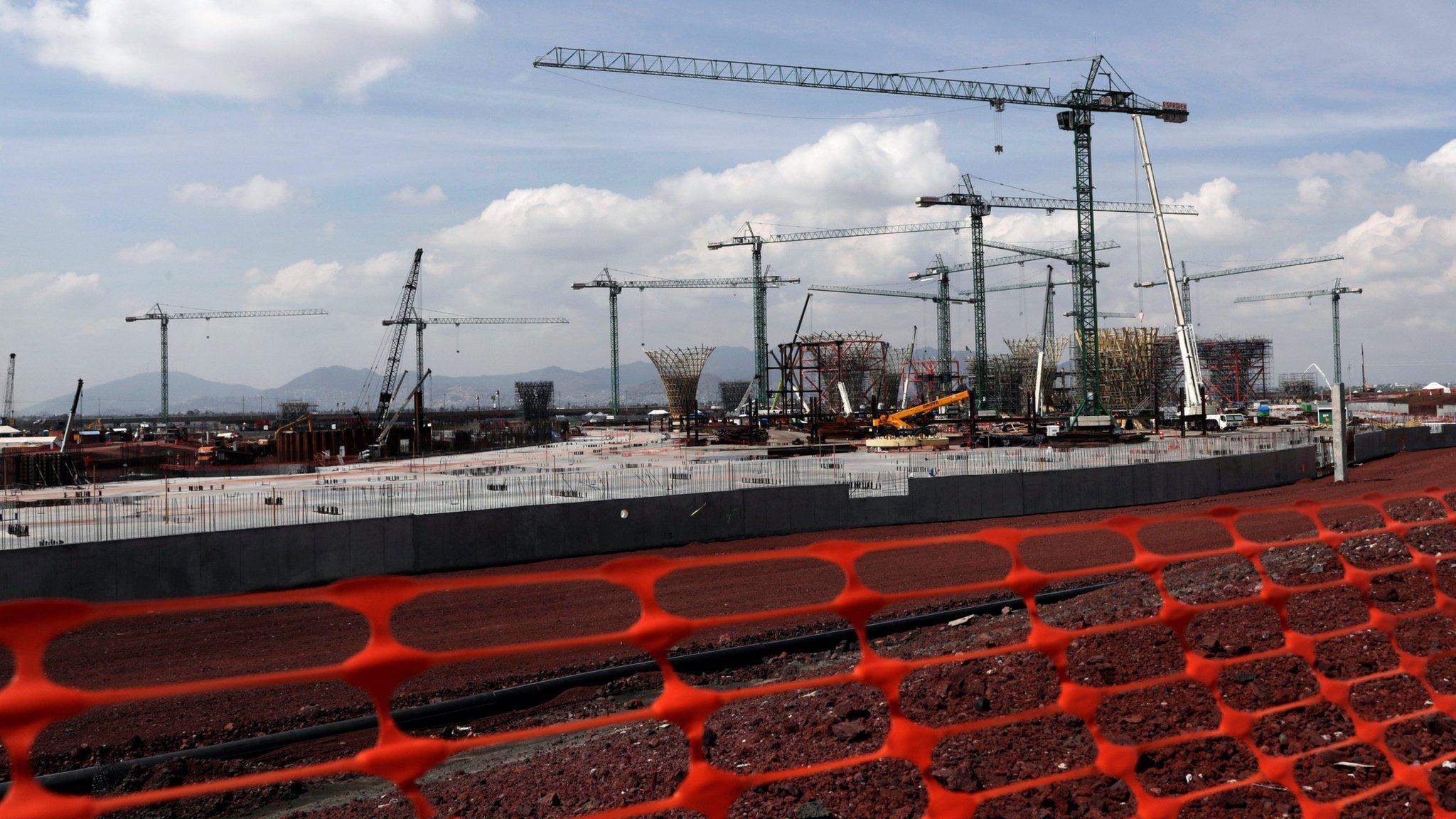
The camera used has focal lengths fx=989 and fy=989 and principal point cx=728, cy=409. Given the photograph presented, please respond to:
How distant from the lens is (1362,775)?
6.09 metres

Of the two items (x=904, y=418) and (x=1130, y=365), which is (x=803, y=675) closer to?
(x=904, y=418)

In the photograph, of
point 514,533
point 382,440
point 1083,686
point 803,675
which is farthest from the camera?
point 382,440

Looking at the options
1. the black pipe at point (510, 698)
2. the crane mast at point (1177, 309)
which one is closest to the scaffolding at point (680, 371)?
the crane mast at point (1177, 309)

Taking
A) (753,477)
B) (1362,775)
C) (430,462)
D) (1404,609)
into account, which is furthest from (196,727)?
(430,462)

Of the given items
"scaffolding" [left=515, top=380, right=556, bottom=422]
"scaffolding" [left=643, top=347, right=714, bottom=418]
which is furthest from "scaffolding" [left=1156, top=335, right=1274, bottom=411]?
"scaffolding" [left=515, top=380, right=556, bottom=422]

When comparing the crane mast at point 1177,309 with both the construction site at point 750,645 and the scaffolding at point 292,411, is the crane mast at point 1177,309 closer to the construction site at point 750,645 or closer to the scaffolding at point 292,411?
the construction site at point 750,645

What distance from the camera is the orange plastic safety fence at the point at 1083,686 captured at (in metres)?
2.85

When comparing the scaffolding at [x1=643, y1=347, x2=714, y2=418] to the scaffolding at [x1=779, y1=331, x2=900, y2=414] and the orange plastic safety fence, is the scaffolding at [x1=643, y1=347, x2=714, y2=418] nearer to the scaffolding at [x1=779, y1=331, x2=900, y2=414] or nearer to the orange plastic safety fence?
the scaffolding at [x1=779, y1=331, x2=900, y2=414]

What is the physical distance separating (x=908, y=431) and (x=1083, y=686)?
60.6 metres

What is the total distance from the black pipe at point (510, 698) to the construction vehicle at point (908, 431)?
137 ft

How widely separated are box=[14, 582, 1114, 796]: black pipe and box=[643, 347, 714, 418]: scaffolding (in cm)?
12360

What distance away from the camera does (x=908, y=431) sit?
66.6 meters

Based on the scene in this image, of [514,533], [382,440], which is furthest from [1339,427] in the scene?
[382,440]

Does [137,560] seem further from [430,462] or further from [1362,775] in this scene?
[430,462]
